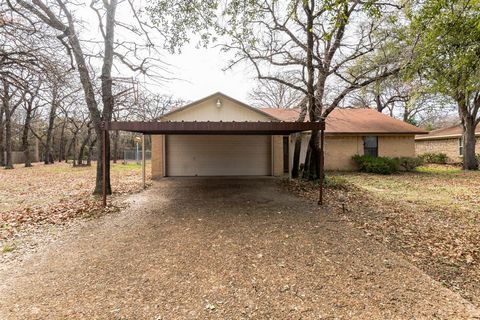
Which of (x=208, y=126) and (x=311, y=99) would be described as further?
(x=311, y=99)

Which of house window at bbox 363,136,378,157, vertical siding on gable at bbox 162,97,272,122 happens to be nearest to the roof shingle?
house window at bbox 363,136,378,157

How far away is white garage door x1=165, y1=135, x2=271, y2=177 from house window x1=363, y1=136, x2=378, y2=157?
21.9 feet

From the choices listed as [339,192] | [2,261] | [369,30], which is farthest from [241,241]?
[369,30]

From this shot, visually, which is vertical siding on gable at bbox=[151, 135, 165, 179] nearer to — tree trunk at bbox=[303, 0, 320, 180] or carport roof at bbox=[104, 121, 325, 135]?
carport roof at bbox=[104, 121, 325, 135]

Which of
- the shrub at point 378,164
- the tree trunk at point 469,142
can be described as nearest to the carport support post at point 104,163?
the shrub at point 378,164

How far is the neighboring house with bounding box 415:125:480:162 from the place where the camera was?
20.5 metres

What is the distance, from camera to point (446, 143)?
21875mm

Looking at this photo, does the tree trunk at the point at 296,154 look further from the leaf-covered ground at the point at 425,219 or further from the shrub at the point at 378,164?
the shrub at the point at 378,164

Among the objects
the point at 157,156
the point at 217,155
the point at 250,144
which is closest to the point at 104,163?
the point at 157,156

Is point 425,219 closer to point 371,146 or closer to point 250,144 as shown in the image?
point 250,144

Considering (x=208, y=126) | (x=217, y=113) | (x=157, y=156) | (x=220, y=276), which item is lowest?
(x=220, y=276)

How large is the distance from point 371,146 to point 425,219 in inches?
429

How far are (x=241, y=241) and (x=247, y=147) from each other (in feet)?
31.3

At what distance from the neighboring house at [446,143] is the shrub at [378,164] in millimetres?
9741
